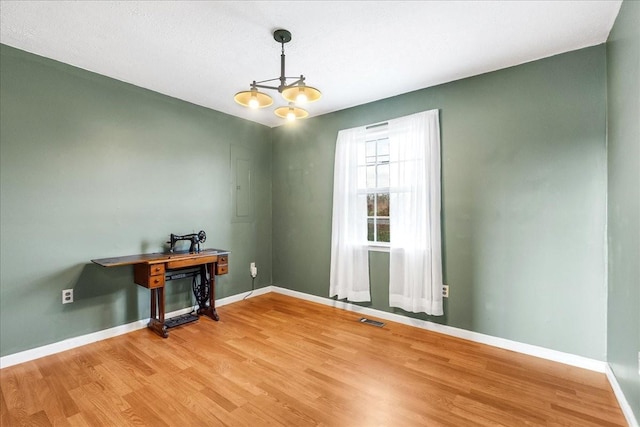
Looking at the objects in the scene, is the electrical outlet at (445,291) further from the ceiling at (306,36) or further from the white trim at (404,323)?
the ceiling at (306,36)

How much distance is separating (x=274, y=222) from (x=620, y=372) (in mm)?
3813

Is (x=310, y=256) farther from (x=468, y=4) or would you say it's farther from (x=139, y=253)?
(x=468, y=4)

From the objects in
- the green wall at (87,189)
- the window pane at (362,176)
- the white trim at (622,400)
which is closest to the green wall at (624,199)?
the white trim at (622,400)

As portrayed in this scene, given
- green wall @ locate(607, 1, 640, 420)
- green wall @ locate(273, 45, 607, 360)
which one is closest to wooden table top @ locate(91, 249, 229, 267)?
green wall @ locate(273, 45, 607, 360)

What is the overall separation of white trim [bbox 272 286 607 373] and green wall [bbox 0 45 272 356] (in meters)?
1.77

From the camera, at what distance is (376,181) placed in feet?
11.3

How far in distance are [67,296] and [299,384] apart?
2.21 meters

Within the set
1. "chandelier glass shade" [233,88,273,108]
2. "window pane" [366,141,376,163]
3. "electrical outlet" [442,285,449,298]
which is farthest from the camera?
"window pane" [366,141,376,163]

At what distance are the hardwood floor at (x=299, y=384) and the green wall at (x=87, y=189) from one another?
0.44m

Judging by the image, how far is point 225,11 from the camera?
6.33 ft

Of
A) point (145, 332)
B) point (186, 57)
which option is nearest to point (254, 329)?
point (145, 332)

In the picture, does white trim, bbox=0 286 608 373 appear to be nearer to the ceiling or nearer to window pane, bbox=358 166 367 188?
window pane, bbox=358 166 367 188

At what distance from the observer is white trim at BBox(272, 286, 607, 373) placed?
2.28 meters

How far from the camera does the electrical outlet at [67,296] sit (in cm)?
257
